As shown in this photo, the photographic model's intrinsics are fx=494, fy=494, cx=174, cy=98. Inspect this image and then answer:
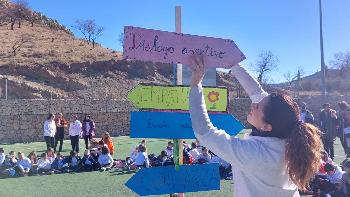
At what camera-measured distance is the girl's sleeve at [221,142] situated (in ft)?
7.44

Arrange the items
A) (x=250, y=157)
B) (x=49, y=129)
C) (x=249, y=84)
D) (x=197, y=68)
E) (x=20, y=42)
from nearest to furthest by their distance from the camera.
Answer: (x=250, y=157)
(x=197, y=68)
(x=249, y=84)
(x=49, y=129)
(x=20, y=42)

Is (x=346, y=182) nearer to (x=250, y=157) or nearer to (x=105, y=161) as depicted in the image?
(x=250, y=157)

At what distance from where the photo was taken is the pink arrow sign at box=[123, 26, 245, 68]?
3.45 metres

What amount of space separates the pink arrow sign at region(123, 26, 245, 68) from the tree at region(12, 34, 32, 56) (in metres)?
46.4

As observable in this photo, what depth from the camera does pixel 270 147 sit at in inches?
91.4

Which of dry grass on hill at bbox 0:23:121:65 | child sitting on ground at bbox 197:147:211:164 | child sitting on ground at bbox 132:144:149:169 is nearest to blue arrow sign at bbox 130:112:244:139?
child sitting on ground at bbox 197:147:211:164

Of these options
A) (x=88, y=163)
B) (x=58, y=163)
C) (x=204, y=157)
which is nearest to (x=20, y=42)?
(x=58, y=163)

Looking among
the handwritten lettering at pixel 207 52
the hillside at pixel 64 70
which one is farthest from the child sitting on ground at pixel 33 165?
the hillside at pixel 64 70

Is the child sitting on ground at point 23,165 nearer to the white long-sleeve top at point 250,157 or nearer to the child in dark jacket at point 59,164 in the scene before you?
the child in dark jacket at point 59,164

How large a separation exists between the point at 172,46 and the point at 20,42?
52419 millimetres

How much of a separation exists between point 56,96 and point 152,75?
13772mm

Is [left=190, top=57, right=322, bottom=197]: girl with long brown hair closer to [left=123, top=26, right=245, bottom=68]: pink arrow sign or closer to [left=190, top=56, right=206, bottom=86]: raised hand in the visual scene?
[left=190, top=56, right=206, bottom=86]: raised hand

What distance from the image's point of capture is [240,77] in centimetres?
320

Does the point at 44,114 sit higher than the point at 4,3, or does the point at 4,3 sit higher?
the point at 4,3
